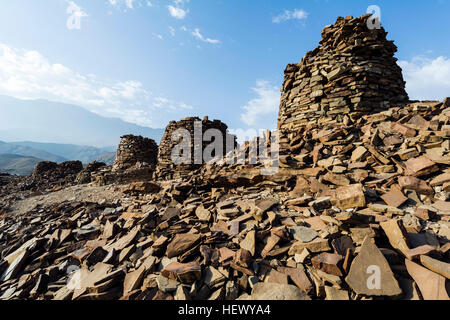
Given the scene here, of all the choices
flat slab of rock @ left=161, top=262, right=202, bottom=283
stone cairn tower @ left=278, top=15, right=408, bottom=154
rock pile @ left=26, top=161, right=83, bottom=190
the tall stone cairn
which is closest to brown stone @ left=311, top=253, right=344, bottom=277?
flat slab of rock @ left=161, top=262, right=202, bottom=283

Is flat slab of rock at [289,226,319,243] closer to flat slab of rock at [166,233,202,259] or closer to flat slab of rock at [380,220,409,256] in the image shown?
flat slab of rock at [380,220,409,256]

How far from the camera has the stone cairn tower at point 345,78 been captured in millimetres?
6609

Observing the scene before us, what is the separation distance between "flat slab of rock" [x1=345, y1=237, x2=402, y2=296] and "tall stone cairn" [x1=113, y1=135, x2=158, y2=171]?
1412cm

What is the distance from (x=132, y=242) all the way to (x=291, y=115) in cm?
739

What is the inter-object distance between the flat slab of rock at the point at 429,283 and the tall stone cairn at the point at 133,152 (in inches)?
570

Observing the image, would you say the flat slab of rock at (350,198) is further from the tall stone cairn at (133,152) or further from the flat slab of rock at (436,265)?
the tall stone cairn at (133,152)

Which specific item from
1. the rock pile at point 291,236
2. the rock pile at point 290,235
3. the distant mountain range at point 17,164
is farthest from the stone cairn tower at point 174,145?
the distant mountain range at point 17,164

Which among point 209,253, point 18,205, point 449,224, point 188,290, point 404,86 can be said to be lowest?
point 18,205

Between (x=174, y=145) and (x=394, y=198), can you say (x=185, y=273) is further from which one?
(x=174, y=145)

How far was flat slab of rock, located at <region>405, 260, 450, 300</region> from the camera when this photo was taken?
1530 millimetres
